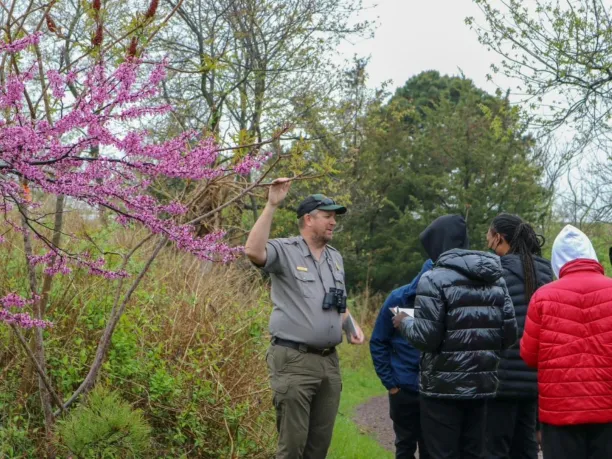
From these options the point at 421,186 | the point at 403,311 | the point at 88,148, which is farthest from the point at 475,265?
the point at 421,186

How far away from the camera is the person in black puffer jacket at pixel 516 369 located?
5.66m

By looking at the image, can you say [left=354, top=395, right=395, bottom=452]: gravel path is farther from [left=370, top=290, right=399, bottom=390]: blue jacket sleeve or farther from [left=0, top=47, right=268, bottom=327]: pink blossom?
[left=0, top=47, right=268, bottom=327]: pink blossom

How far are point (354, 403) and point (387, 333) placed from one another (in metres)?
7.53

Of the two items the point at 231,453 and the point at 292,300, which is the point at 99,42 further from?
the point at 231,453

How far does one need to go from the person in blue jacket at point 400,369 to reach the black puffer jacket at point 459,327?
86 cm

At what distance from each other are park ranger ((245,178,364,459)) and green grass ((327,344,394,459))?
7.33 ft

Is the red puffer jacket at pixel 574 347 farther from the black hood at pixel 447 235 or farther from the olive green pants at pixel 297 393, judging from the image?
the olive green pants at pixel 297 393

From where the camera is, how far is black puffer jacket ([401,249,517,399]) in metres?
5.05

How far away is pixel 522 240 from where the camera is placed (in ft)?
19.8

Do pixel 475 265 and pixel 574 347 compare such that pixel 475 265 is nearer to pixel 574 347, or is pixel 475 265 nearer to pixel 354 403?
pixel 574 347

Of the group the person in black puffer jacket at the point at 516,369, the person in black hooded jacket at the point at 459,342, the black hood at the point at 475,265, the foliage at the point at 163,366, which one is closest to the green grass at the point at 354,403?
the foliage at the point at 163,366

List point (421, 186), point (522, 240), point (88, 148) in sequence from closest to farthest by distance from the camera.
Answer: point (88, 148)
point (522, 240)
point (421, 186)

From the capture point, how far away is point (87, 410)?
5.36m

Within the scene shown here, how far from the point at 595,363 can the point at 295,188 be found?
1433cm
